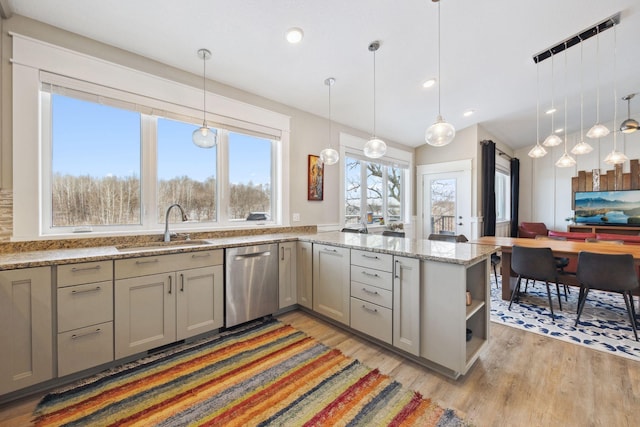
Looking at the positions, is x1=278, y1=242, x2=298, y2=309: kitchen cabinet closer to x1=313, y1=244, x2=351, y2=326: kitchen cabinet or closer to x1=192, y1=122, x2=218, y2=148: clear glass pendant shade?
x1=313, y1=244, x2=351, y2=326: kitchen cabinet

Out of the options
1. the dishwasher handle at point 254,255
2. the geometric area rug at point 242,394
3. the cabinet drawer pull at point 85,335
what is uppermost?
the dishwasher handle at point 254,255

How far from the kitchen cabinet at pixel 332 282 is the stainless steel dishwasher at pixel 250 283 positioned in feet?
1.48

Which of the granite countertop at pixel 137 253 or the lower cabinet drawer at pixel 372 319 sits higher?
the granite countertop at pixel 137 253

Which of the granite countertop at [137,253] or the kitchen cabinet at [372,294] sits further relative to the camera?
the kitchen cabinet at [372,294]

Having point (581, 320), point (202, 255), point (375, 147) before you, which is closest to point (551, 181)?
point (581, 320)

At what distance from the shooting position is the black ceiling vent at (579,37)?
9.30ft

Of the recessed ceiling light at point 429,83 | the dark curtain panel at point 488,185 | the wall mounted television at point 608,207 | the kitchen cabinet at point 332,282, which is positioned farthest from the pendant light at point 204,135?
the wall mounted television at point 608,207

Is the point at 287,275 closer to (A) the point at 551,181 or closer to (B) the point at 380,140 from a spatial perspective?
(B) the point at 380,140

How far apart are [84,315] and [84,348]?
0.77ft

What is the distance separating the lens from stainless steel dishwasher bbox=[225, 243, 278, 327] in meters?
2.53

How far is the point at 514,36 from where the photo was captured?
9.47 feet

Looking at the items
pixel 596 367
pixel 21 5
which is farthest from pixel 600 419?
pixel 21 5

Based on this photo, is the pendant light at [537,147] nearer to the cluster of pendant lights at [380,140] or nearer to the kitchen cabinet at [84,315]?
the cluster of pendant lights at [380,140]

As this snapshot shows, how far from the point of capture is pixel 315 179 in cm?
398
